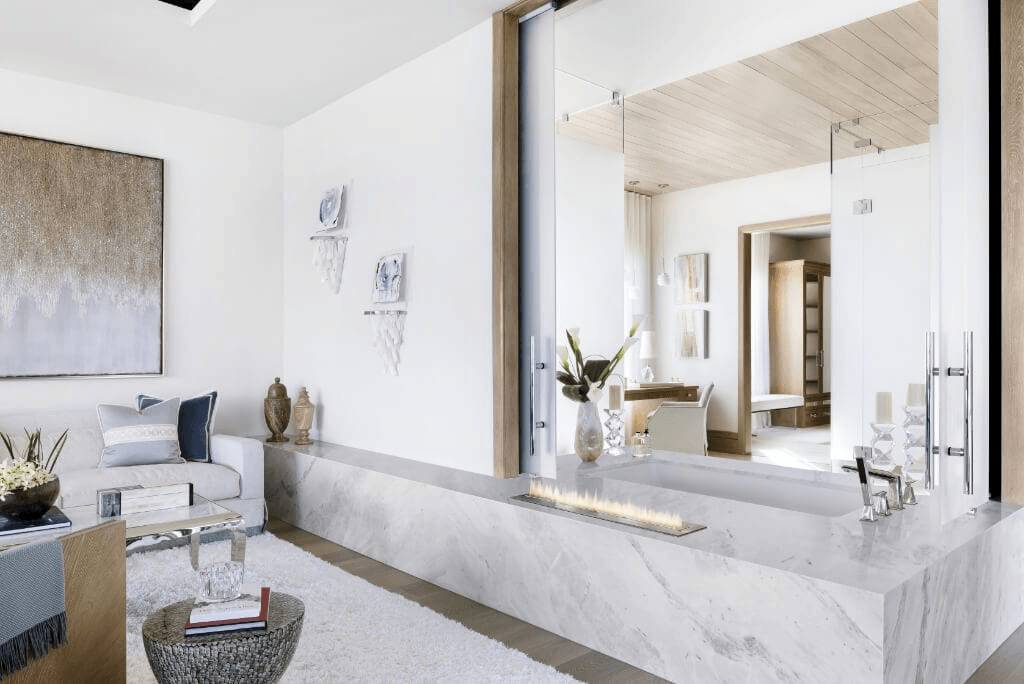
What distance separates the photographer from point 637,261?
8.20 m

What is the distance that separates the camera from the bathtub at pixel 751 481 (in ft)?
10.3

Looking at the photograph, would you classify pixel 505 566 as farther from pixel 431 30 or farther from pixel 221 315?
pixel 221 315

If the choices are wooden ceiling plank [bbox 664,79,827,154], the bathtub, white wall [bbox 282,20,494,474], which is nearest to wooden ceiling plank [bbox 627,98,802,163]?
wooden ceiling plank [bbox 664,79,827,154]

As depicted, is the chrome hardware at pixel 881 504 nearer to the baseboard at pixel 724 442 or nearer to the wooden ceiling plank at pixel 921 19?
the wooden ceiling plank at pixel 921 19

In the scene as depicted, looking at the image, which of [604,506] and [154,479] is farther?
[154,479]

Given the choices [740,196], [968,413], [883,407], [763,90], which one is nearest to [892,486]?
[968,413]

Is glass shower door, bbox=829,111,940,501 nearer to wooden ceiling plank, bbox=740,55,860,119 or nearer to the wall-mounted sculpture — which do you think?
wooden ceiling plank, bbox=740,55,860,119

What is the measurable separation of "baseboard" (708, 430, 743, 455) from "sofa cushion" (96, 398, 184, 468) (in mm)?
5459

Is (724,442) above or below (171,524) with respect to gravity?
below

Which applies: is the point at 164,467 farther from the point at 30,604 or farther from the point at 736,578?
the point at 736,578

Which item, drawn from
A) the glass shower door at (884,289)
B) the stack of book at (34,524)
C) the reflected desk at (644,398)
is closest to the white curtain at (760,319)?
the reflected desk at (644,398)

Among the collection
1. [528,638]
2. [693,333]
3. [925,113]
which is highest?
[925,113]

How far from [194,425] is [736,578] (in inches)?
123

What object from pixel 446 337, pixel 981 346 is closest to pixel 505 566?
pixel 446 337
